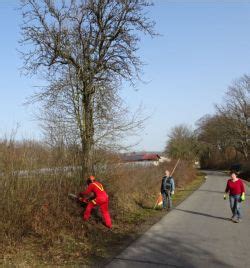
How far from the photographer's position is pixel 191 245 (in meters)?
10.1

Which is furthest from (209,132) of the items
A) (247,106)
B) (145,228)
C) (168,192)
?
(145,228)

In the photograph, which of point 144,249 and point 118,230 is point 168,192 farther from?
point 144,249

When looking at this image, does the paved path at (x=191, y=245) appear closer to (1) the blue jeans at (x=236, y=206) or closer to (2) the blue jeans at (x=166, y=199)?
(1) the blue jeans at (x=236, y=206)

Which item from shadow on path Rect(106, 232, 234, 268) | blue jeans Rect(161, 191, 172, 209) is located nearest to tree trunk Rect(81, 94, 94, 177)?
shadow on path Rect(106, 232, 234, 268)

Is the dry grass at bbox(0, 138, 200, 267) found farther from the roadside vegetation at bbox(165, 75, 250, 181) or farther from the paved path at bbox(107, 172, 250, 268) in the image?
the roadside vegetation at bbox(165, 75, 250, 181)

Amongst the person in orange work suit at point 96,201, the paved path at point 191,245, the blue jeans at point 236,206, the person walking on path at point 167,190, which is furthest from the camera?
the person walking on path at point 167,190

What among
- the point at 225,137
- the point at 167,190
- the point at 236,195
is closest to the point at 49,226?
the point at 236,195

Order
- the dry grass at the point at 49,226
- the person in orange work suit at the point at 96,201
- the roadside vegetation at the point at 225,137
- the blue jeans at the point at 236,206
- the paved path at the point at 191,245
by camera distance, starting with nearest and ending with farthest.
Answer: the paved path at the point at 191,245, the dry grass at the point at 49,226, the person in orange work suit at the point at 96,201, the blue jeans at the point at 236,206, the roadside vegetation at the point at 225,137

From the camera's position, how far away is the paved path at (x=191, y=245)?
845 centimetres

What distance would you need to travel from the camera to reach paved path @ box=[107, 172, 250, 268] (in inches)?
333

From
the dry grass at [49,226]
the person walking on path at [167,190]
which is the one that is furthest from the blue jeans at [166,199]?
the dry grass at [49,226]

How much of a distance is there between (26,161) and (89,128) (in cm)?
428

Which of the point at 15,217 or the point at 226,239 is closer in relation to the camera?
the point at 15,217

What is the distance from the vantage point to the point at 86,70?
14.2 meters
